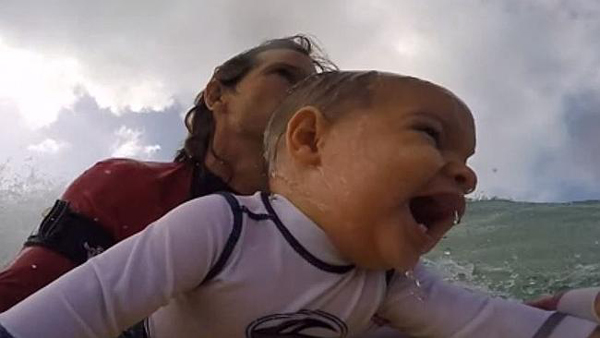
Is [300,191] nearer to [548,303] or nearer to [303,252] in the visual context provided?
[303,252]

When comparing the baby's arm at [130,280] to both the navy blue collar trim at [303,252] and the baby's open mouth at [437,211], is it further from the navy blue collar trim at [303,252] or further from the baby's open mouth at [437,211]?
the baby's open mouth at [437,211]

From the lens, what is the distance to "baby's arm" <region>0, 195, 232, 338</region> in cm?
77

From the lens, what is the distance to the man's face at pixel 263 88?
1575 millimetres

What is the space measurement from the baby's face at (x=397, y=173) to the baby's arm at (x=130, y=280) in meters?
0.12

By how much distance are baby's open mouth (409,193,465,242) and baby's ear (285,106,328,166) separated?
0.37 ft

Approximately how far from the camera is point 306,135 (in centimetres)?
98

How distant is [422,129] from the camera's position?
93 cm

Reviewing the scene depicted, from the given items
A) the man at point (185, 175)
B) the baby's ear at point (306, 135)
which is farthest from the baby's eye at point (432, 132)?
the man at point (185, 175)

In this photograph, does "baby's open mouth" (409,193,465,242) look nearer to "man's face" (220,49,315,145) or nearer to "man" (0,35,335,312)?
"man" (0,35,335,312)

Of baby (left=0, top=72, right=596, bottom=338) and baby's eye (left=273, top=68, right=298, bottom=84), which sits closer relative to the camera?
baby (left=0, top=72, right=596, bottom=338)

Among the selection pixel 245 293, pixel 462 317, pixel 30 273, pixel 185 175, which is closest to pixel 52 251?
pixel 30 273

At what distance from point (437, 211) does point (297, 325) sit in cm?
18

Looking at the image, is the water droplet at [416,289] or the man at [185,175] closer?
the water droplet at [416,289]

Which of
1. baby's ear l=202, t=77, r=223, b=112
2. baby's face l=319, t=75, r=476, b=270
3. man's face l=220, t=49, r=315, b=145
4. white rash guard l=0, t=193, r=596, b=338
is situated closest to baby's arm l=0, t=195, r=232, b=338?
white rash guard l=0, t=193, r=596, b=338
